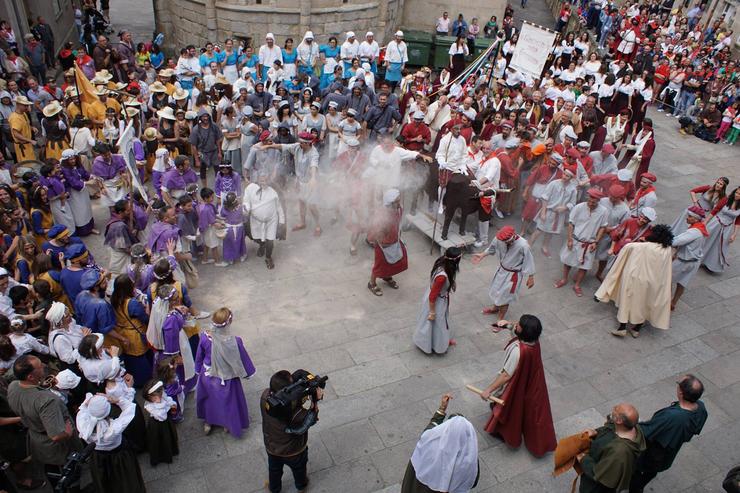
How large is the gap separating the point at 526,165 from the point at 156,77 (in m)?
8.61

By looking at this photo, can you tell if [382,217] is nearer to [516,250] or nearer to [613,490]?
[516,250]

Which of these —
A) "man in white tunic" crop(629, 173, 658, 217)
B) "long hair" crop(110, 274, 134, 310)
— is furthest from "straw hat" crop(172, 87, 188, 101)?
"man in white tunic" crop(629, 173, 658, 217)

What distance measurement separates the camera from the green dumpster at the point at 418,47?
18500 millimetres

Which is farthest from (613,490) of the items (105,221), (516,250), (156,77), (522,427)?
(156,77)

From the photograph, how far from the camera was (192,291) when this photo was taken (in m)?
8.05

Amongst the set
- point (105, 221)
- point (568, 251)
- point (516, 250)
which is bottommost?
point (105, 221)

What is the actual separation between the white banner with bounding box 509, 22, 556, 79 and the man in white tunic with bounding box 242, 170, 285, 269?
778 cm

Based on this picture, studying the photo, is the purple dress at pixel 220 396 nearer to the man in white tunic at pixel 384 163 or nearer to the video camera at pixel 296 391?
the video camera at pixel 296 391

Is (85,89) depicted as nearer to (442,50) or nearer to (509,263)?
(509,263)

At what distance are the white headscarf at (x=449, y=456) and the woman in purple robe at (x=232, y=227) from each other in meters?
5.11

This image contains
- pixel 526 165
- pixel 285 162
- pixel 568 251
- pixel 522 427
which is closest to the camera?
pixel 522 427

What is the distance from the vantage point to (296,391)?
449cm

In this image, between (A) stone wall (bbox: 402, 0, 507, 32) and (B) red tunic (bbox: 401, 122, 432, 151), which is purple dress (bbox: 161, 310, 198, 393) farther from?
(A) stone wall (bbox: 402, 0, 507, 32)

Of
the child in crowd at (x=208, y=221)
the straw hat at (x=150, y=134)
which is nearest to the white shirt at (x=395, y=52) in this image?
the straw hat at (x=150, y=134)
